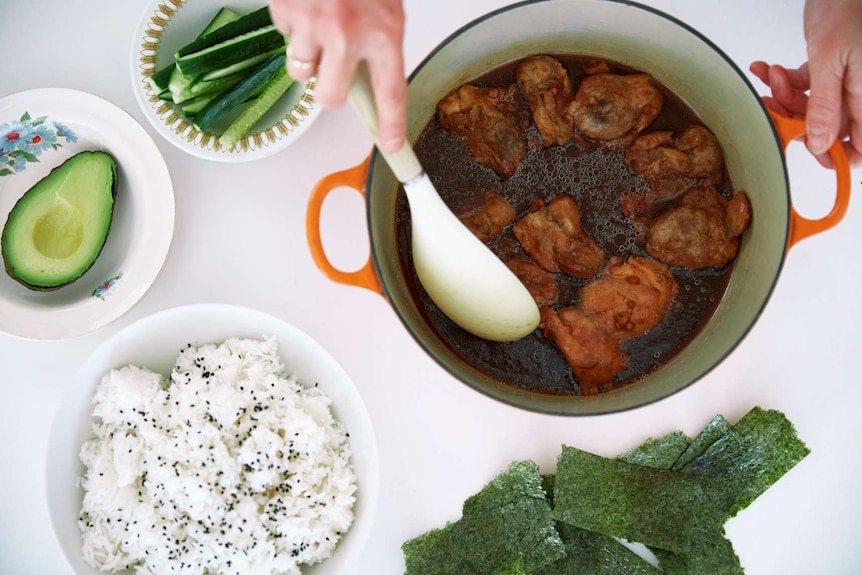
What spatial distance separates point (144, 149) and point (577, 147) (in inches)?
34.3

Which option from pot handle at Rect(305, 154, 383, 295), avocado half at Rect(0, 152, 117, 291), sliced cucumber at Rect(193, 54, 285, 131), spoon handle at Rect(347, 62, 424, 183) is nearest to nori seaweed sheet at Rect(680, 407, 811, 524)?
pot handle at Rect(305, 154, 383, 295)

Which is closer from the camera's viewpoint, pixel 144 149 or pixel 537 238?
pixel 537 238

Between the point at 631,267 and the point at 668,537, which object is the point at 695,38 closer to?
the point at 631,267

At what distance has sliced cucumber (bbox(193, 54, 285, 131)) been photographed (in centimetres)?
143

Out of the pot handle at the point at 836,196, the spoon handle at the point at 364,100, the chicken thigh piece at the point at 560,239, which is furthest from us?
the chicken thigh piece at the point at 560,239

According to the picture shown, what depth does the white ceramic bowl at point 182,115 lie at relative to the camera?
4.63 feet

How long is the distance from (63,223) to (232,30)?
52 centimetres

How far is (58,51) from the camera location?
1548 millimetres

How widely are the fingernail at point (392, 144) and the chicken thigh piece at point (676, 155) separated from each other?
560 mm

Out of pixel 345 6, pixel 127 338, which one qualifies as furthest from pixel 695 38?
pixel 127 338

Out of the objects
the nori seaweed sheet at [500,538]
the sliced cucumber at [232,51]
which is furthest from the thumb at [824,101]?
the sliced cucumber at [232,51]

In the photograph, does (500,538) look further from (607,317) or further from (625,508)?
(607,317)

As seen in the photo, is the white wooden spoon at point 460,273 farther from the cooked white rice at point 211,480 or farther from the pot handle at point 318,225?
the cooked white rice at point 211,480

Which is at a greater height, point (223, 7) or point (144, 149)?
point (223, 7)
